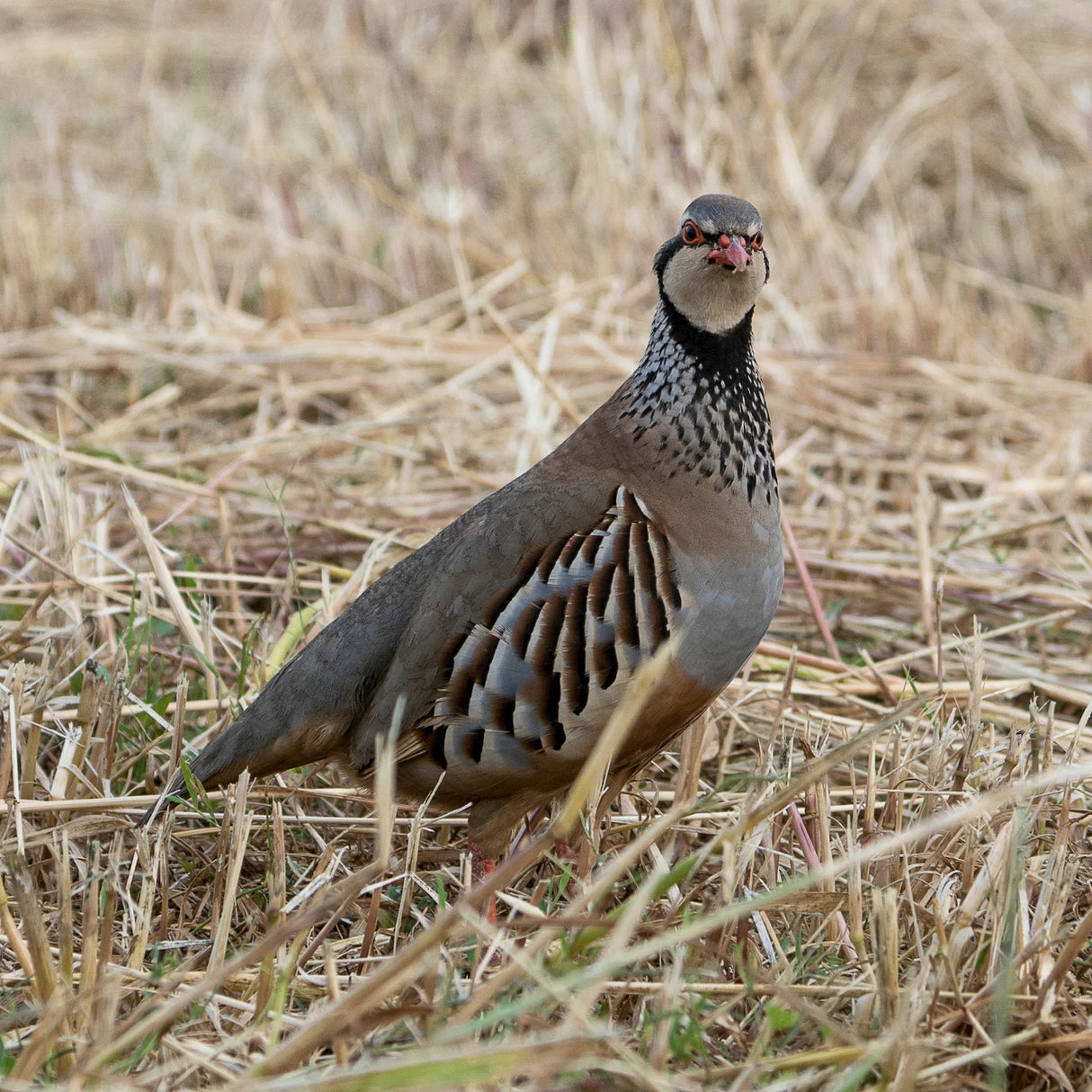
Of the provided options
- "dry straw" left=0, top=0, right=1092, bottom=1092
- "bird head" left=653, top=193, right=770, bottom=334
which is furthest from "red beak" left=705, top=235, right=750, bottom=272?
"dry straw" left=0, top=0, right=1092, bottom=1092

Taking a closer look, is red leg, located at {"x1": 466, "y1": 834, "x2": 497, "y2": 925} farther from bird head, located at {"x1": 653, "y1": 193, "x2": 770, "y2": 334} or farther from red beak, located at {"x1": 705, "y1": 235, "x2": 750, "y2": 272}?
red beak, located at {"x1": 705, "y1": 235, "x2": 750, "y2": 272}

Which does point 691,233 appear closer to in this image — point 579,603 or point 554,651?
point 579,603

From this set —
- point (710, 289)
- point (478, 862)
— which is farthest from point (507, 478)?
point (478, 862)

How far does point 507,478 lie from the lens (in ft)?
17.5

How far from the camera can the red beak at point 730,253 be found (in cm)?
332

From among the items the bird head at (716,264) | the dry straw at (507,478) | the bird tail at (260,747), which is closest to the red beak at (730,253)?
the bird head at (716,264)

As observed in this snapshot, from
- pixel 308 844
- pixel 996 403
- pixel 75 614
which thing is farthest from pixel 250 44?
pixel 308 844

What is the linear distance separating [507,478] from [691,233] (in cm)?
203

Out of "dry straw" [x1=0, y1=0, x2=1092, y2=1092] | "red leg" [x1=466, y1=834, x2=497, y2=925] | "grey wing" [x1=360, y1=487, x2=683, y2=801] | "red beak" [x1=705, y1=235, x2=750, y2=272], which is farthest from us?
"red leg" [x1=466, y1=834, x2=497, y2=925]

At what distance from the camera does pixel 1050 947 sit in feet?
8.70

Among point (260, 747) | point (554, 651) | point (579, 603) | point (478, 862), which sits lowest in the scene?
point (478, 862)

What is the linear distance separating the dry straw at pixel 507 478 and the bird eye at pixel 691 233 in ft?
3.75

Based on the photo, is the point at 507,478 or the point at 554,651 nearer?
the point at 554,651

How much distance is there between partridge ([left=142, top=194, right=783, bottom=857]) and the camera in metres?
3.17
